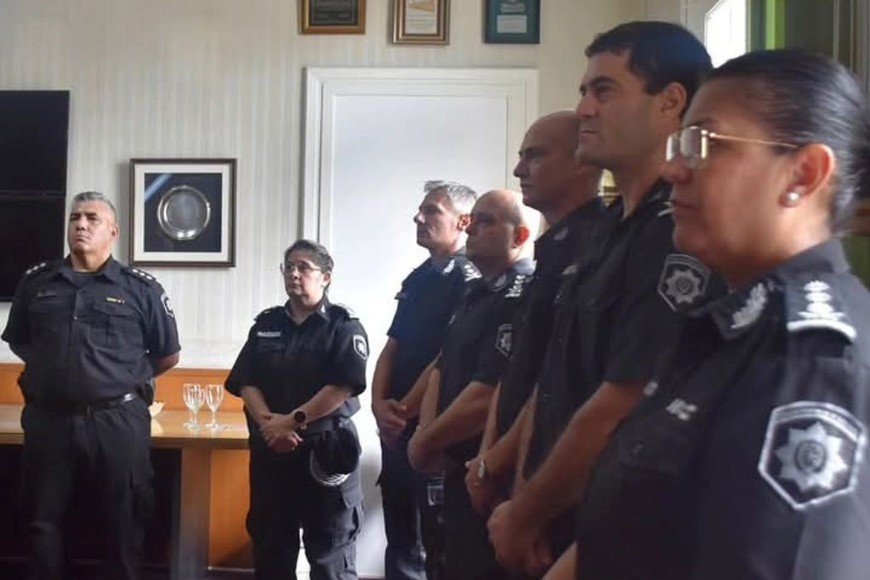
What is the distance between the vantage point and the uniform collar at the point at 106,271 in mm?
3311

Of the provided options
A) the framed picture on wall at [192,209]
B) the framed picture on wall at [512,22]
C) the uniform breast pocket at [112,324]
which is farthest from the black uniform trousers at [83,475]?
the framed picture on wall at [512,22]

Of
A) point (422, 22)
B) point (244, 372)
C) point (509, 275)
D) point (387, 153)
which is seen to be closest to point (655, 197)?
point (509, 275)

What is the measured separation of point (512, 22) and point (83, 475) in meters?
2.59

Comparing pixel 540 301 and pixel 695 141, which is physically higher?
pixel 695 141

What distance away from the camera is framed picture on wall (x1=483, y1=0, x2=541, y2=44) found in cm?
423

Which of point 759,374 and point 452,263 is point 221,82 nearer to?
point 452,263

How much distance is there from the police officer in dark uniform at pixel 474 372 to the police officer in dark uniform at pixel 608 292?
48cm

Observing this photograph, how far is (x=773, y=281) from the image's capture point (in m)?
0.85

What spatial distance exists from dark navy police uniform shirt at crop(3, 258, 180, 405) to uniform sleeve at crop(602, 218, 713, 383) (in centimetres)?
237

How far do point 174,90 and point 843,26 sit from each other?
3344mm

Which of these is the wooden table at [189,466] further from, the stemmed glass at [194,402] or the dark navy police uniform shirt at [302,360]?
the dark navy police uniform shirt at [302,360]

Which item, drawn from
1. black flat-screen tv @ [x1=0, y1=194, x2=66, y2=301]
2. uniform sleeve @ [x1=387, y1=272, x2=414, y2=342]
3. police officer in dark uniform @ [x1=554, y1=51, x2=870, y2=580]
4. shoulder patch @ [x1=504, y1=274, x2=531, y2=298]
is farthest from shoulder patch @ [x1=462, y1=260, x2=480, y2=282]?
black flat-screen tv @ [x1=0, y1=194, x2=66, y2=301]

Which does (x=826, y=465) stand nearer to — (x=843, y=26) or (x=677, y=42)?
(x=677, y=42)

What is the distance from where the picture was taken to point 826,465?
2.39 feet
